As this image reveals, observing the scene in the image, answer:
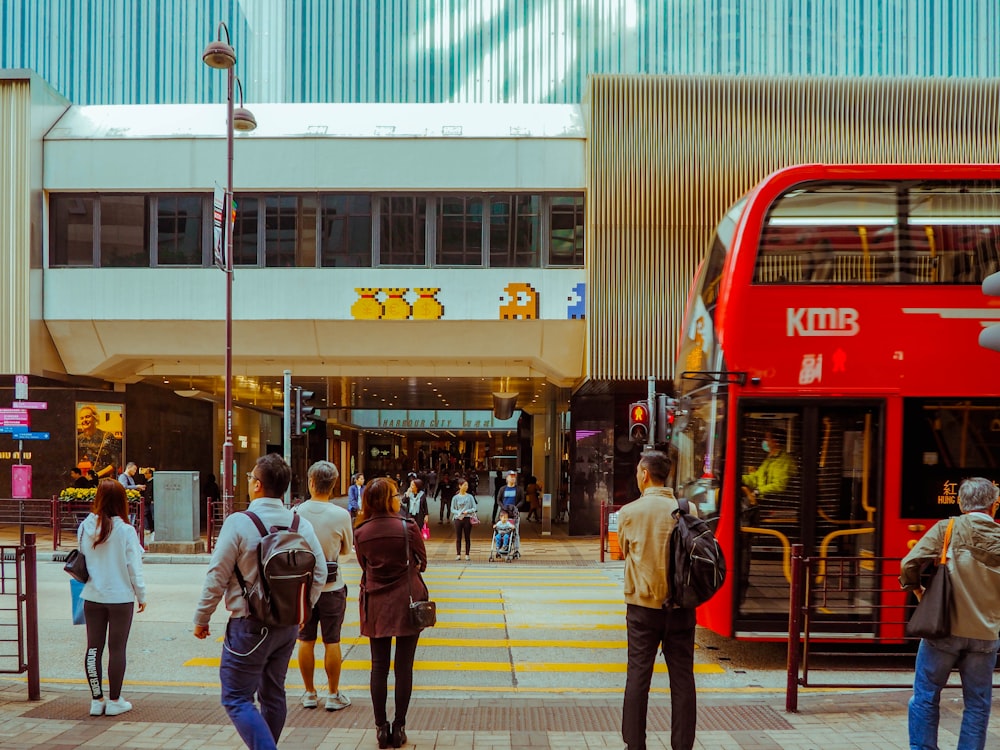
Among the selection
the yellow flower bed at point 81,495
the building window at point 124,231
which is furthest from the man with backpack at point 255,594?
the building window at point 124,231

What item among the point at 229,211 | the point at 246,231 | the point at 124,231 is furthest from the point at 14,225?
the point at 229,211

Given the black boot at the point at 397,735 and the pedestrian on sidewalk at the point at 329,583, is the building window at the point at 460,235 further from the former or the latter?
the black boot at the point at 397,735

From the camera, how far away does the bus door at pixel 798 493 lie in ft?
26.8

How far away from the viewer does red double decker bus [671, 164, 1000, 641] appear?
815cm

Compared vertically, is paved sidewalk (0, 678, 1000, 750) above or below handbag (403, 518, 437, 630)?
below

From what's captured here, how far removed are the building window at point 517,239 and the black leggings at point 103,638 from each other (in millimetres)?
15334

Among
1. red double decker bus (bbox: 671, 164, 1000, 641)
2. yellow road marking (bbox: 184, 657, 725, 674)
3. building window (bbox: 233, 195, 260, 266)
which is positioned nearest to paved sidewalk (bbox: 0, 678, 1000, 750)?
yellow road marking (bbox: 184, 657, 725, 674)

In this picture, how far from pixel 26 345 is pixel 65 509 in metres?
3.90

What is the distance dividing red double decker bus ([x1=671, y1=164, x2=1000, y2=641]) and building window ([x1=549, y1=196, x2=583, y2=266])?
12.6 metres

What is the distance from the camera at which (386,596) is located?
18.1 feet

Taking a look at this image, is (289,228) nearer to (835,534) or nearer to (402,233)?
(402,233)

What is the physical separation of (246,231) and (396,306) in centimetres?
386

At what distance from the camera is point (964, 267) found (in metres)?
8.24

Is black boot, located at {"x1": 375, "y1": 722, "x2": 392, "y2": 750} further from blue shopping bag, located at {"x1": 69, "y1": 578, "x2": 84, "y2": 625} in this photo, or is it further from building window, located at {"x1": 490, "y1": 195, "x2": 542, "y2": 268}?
building window, located at {"x1": 490, "y1": 195, "x2": 542, "y2": 268}
